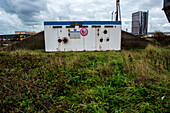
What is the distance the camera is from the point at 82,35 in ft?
32.5

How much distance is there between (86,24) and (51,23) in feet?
9.49

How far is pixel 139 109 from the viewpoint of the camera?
2350mm

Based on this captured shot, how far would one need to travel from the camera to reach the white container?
31.9 ft

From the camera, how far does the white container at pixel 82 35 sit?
973cm

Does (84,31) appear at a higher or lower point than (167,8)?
higher

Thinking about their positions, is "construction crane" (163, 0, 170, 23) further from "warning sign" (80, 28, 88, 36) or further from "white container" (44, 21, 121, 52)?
"warning sign" (80, 28, 88, 36)

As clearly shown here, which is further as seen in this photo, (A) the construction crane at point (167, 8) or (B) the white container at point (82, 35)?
(B) the white container at point (82, 35)

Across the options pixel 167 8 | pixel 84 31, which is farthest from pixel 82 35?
pixel 167 8

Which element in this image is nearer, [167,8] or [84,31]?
[167,8]

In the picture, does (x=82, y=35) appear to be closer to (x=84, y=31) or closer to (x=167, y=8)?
(x=84, y=31)

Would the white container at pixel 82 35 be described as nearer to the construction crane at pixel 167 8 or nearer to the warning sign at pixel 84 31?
the warning sign at pixel 84 31

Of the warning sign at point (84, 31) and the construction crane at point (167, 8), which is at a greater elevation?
the warning sign at point (84, 31)

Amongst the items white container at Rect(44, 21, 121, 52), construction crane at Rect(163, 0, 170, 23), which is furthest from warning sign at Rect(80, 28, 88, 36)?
construction crane at Rect(163, 0, 170, 23)

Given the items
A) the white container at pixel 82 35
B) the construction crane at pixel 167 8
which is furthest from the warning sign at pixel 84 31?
the construction crane at pixel 167 8
